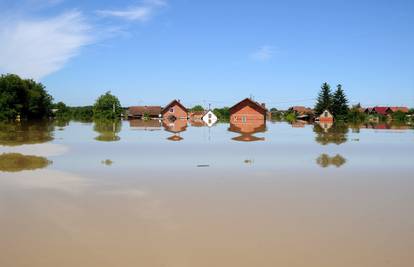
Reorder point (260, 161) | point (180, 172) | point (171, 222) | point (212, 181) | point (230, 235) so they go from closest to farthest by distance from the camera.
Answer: point (230, 235) < point (171, 222) < point (212, 181) < point (180, 172) < point (260, 161)

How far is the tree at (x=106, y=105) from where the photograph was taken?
8725 cm

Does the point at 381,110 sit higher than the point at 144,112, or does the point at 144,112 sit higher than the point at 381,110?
the point at 381,110

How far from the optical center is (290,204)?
8.91m

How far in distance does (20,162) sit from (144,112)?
86.8 meters

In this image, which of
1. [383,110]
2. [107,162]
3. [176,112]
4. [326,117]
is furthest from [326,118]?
[107,162]

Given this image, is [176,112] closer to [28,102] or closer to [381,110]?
[28,102]

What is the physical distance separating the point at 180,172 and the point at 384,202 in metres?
6.32

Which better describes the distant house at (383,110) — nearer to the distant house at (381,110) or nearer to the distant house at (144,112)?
the distant house at (381,110)

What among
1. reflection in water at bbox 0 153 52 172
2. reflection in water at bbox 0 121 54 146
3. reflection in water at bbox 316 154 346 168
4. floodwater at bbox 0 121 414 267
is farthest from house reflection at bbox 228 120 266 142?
reflection in water at bbox 0 153 52 172

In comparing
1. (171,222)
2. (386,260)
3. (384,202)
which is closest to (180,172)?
(171,222)

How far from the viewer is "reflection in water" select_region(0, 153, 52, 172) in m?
13.1

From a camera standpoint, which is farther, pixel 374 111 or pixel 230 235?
pixel 374 111

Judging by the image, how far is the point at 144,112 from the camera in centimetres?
10050

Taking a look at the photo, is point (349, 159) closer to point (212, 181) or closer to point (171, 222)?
point (212, 181)
